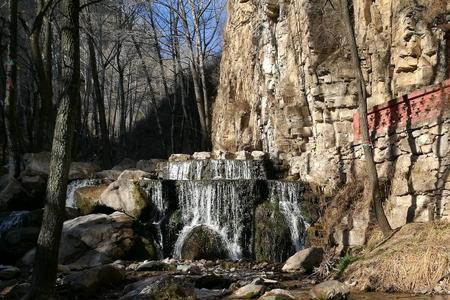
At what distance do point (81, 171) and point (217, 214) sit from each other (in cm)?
624

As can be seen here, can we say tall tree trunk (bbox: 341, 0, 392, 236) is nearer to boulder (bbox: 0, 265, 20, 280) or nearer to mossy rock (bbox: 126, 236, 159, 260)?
mossy rock (bbox: 126, 236, 159, 260)

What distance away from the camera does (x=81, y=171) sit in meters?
16.9

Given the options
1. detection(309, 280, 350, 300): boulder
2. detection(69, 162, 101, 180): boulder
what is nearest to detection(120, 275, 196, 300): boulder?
detection(309, 280, 350, 300): boulder

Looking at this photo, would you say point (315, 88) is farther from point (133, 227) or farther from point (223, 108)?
point (223, 108)

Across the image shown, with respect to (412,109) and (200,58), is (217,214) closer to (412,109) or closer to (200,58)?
(412,109)

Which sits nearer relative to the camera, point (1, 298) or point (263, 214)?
point (1, 298)

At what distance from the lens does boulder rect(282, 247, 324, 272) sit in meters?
9.97

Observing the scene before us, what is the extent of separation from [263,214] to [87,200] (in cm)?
528

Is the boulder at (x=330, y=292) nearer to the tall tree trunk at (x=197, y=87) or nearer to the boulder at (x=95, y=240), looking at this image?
the boulder at (x=95, y=240)

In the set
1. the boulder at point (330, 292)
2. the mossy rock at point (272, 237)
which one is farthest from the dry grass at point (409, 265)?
the mossy rock at point (272, 237)

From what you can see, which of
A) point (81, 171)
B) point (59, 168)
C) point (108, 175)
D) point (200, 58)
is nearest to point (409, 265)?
point (59, 168)

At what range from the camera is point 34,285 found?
6.50 meters

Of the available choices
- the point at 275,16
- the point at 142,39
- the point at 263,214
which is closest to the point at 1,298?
the point at 263,214

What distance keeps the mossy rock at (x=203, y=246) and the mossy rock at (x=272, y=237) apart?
950mm
